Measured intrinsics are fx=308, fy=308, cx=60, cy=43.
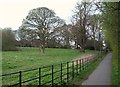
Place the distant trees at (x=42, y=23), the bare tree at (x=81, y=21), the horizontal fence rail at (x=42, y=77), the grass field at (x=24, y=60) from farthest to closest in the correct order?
the bare tree at (x=81, y=21) < the distant trees at (x=42, y=23) < the grass field at (x=24, y=60) < the horizontal fence rail at (x=42, y=77)

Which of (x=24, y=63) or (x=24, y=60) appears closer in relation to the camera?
(x=24, y=63)

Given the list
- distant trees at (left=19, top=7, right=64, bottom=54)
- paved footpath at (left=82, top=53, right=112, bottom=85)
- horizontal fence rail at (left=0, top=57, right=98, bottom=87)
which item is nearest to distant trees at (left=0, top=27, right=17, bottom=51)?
distant trees at (left=19, top=7, right=64, bottom=54)

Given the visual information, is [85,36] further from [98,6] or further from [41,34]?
[98,6]

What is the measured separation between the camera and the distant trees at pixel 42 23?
61.2 meters

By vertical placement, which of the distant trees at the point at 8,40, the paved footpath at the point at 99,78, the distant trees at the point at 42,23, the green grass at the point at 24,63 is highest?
the distant trees at the point at 42,23

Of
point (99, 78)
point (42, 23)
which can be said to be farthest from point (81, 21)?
point (99, 78)

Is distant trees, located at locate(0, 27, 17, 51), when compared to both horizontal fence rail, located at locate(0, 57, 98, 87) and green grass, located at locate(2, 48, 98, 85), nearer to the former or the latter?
green grass, located at locate(2, 48, 98, 85)

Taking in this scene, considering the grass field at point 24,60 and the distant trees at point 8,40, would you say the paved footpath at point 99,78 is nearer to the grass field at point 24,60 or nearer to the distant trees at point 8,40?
the grass field at point 24,60

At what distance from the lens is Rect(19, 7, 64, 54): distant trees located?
6123 cm

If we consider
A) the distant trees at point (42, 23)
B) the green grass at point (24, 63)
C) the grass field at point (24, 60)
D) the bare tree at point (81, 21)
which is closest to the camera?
the green grass at point (24, 63)

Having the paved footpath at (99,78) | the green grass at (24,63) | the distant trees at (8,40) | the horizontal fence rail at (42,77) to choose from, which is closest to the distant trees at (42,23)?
the distant trees at (8,40)

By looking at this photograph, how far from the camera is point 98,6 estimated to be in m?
19.8

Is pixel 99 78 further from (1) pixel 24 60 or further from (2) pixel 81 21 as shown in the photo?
(2) pixel 81 21

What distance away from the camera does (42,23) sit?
2459 inches
